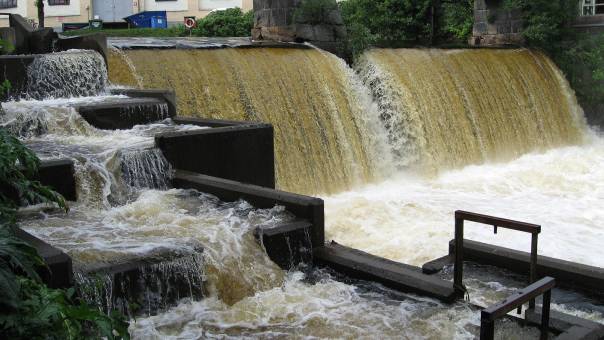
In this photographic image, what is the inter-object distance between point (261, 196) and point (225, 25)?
21548 mm

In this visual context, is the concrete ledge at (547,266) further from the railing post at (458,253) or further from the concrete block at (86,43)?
the concrete block at (86,43)

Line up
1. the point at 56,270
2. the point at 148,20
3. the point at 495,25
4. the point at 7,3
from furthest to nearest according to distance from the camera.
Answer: the point at 7,3, the point at 148,20, the point at 495,25, the point at 56,270

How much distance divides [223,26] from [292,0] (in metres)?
12.9

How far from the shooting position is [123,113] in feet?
28.7

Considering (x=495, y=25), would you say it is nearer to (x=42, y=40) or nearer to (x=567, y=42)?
(x=567, y=42)

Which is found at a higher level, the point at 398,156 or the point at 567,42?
the point at 567,42

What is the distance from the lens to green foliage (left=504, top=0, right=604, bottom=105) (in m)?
17.2

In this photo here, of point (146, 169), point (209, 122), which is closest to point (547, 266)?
point (146, 169)

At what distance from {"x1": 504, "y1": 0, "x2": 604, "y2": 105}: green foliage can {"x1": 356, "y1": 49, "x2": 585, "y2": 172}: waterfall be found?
45 cm

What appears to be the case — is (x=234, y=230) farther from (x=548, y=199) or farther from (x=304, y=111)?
(x=548, y=199)

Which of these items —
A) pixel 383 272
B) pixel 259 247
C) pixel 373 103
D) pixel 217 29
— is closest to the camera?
pixel 383 272

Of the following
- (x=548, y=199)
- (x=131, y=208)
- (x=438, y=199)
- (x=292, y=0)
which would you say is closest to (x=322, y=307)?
(x=131, y=208)

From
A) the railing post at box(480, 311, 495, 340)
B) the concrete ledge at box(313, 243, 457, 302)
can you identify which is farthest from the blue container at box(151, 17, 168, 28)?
the railing post at box(480, 311, 495, 340)

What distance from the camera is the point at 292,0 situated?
15078 mm
